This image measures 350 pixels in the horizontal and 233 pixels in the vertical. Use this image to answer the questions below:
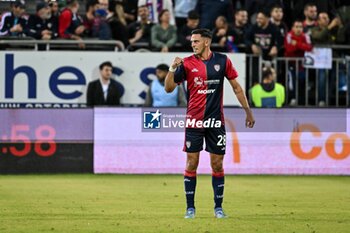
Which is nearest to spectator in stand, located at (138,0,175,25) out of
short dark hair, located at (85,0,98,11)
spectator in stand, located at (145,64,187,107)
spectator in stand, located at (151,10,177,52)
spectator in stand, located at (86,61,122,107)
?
spectator in stand, located at (151,10,177,52)

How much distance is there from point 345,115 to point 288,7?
18.7ft

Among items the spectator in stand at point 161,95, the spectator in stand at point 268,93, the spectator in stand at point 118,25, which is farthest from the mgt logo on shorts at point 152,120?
the spectator in stand at point 118,25

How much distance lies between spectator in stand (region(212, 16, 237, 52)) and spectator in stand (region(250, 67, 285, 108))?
1437 mm

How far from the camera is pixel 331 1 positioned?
82.4 ft

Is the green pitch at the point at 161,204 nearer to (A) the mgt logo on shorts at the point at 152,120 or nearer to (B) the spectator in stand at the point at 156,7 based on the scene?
(A) the mgt logo on shorts at the point at 152,120

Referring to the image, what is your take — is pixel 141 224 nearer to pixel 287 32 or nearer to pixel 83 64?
pixel 83 64

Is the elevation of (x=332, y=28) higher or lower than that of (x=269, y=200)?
higher

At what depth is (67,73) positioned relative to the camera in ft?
73.7

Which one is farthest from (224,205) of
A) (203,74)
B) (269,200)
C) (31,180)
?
(31,180)

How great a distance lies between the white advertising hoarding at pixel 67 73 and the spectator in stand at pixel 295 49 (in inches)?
53.5

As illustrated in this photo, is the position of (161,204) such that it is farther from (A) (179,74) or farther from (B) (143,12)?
(B) (143,12)

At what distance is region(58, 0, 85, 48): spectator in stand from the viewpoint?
22.6m

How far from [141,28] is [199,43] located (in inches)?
432

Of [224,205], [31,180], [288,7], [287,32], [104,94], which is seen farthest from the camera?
[288,7]
